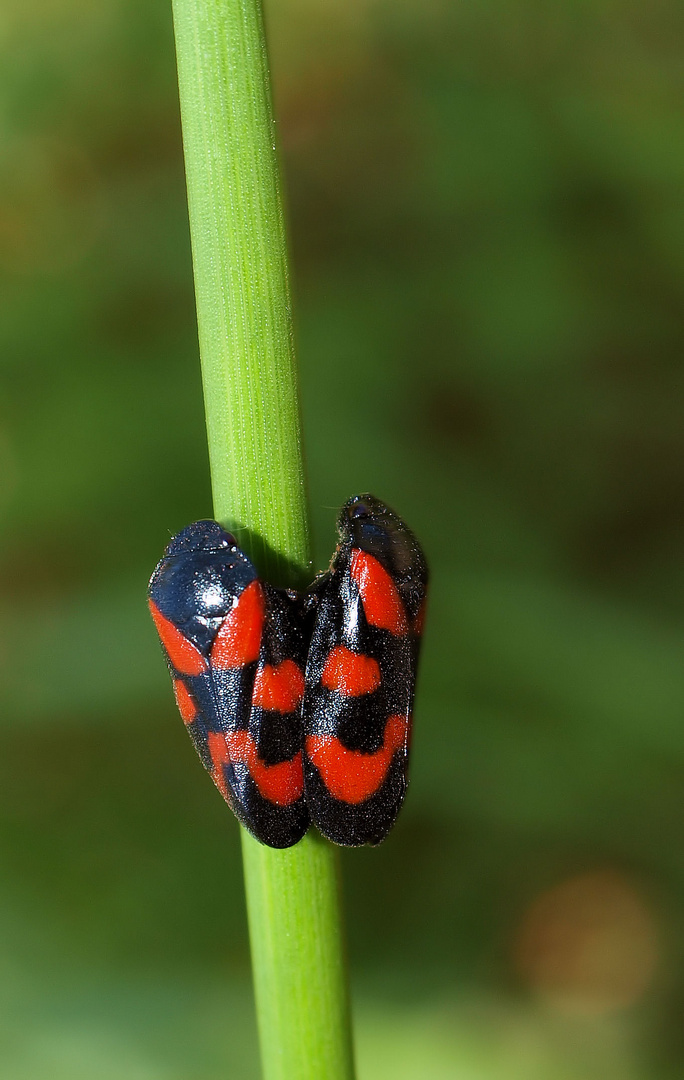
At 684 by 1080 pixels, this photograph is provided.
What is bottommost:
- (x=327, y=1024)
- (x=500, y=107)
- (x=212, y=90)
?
(x=327, y=1024)

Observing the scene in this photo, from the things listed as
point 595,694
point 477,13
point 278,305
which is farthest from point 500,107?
point 278,305

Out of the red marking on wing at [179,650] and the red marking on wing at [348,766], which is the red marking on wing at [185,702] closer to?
the red marking on wing at [179,650]

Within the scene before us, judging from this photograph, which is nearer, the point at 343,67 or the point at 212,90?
the point at 212,90

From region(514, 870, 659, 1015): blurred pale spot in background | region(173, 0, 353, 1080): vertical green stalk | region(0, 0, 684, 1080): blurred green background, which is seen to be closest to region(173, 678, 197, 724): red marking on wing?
region(173, 0, 353, 1080): vertical green stalk

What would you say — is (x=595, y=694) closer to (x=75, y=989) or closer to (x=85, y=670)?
(x=85, y=670)

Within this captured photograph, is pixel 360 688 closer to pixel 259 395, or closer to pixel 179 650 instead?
pixel 179 650

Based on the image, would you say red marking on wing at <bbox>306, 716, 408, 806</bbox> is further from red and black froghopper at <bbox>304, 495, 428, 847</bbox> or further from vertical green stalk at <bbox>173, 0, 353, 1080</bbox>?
vertical green stalk at <bbox>173, 0, 353, 1080</bbox>
